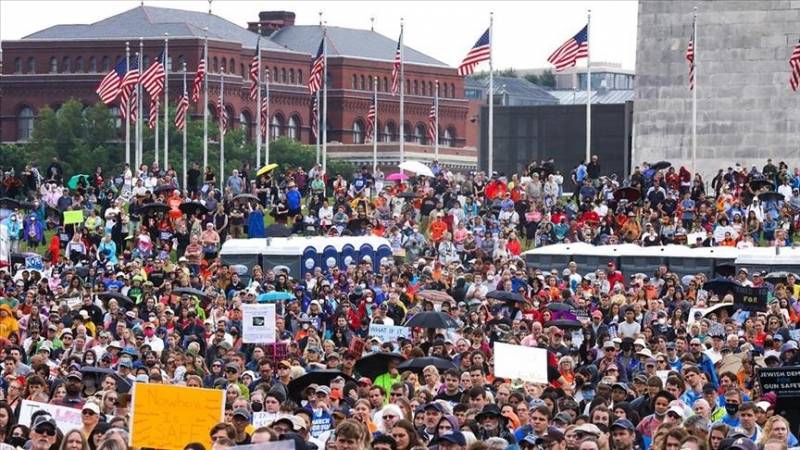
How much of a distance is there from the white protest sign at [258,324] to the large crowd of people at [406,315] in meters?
0.17

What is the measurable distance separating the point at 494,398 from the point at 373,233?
24528 mm

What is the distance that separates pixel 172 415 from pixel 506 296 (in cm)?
1558

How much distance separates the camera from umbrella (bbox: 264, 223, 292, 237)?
4856 cm

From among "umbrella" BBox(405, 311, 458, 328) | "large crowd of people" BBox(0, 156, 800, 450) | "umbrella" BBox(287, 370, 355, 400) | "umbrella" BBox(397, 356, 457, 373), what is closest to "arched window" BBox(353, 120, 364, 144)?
"large crowd of people" BBox(0, 156, 800, 450)

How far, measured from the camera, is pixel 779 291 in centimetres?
3475

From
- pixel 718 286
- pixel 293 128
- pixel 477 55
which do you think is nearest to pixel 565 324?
pixel 718 286

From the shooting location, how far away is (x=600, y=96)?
148 meters

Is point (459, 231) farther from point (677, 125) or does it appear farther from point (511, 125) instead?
point (511, 125)

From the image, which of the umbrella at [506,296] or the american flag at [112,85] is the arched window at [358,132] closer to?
the american flag at [112,85]

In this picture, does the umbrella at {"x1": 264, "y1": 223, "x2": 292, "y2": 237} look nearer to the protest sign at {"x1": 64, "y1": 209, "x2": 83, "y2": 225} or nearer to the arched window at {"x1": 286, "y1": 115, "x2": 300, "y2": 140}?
the protest sign at {"x1": 64, "y1": 209, "x2": 83, "y2": 225}

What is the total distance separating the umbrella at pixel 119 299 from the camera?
36725 mm

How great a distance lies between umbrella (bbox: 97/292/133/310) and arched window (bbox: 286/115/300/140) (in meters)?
98.7

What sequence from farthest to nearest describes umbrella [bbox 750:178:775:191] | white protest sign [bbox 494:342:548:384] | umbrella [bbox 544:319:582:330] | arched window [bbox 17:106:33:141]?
arched window [bbox 17:106:33:141], umbrella [bbox 750:178:775:191], umbrella [bbox 544:319:582:330], white protest sign [bbox 494:342:548:384]

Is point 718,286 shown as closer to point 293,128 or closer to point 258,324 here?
point 258,324
